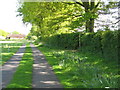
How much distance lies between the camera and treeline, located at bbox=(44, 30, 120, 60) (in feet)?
38.0

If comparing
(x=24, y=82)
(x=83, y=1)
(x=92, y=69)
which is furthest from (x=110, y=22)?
(x=24, y=82)

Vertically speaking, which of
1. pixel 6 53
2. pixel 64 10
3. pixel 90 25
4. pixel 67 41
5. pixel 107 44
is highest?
pixel 64 10

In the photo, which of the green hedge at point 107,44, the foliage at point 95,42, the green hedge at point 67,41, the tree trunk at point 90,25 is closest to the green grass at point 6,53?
the green hedge at point 67,41

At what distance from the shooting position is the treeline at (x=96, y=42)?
1159 cm

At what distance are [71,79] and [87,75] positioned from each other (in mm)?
680

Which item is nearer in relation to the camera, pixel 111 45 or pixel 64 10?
pixel 111 45

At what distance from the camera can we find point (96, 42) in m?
15.8

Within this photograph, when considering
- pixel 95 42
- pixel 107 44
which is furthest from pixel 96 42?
pixel 107 44

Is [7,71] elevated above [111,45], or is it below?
below

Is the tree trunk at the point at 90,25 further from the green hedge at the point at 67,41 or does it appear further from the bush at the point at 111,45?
the bush at the point at 111,45

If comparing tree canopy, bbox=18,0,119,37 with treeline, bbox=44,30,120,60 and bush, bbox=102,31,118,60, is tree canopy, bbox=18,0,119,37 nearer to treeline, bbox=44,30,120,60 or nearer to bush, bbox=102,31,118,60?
treeline, bbox=44,30,120,60

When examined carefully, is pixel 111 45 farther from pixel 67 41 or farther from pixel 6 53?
pixel 67 41

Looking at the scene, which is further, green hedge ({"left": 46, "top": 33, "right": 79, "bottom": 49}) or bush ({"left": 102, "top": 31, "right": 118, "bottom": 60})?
green hedge ({"left": 46, "top": 33, "right": 79, "bottom": 49})

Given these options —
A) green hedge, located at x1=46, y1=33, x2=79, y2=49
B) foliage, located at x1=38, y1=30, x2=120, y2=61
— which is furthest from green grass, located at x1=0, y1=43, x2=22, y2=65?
foliage, located at x1=38, y1=30, x2=120, y2=61
